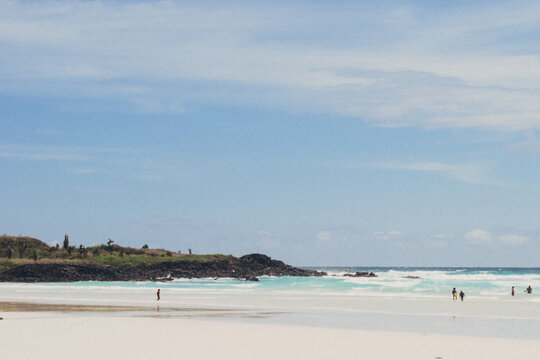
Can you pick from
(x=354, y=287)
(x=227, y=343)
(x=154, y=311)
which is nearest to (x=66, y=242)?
(x=354, y=287)

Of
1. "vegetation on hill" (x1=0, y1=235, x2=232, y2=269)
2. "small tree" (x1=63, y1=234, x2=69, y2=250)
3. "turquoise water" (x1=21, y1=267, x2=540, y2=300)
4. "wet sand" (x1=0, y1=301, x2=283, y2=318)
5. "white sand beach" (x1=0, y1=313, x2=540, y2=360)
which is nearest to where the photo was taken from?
"white sand beach" (x1=0, y1=313, x2=540, y2=360)

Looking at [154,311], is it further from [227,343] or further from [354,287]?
[354,287]

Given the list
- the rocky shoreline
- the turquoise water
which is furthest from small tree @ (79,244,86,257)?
the turquoise water

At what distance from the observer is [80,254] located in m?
123

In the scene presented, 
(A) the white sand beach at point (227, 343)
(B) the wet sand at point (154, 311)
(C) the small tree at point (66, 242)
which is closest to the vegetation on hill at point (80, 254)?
(C) the small tree at point (66, 242)

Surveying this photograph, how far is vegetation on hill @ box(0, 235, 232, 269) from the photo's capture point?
115500 millimetres

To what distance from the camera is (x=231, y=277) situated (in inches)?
4692

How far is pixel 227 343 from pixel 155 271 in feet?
299

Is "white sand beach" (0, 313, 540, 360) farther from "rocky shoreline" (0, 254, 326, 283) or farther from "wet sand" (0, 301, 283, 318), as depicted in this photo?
"rocky shoreline" (0, 254, 326, 283)

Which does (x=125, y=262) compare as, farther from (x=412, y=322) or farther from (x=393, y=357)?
(x=393, y=357)

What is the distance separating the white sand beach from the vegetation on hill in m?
83.4

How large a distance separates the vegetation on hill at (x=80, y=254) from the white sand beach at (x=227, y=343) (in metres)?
83.4

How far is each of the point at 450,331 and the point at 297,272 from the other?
10670cm

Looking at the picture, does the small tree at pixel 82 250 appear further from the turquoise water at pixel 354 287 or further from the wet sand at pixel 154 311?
the wet sand at pixel 154 311
